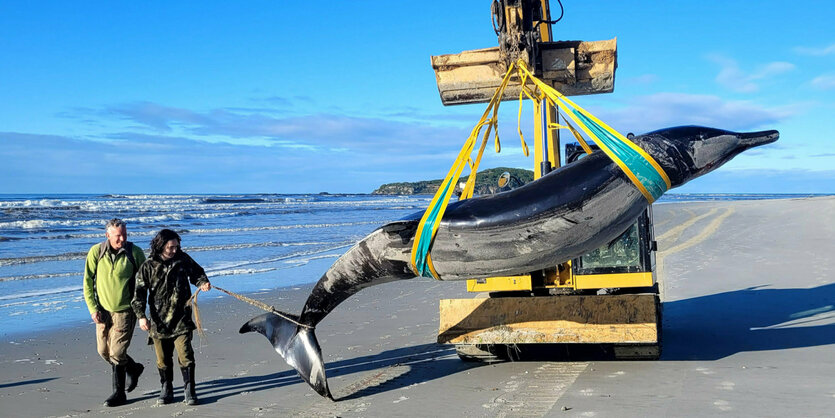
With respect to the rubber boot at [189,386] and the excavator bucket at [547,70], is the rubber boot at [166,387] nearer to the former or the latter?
the rubber boot at [189,386]

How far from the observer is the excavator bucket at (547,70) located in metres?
7.17

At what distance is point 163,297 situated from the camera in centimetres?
667

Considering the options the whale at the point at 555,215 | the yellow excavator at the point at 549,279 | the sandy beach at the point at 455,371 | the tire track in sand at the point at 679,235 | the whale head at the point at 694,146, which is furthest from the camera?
the tire track in sand at the point at 679,235

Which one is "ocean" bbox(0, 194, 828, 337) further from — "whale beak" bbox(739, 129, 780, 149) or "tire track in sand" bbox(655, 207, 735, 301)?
"whale beak" bbox(739, 129, 780, 149)

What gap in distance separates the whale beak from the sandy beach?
206cm

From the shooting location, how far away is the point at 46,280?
1564cm

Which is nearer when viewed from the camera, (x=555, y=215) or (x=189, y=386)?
(x=555, y=215)

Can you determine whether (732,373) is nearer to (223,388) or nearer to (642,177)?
(642,177)

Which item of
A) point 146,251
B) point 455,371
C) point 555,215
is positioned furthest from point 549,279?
point 146,251

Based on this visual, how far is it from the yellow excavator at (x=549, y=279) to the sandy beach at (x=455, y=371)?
373mm

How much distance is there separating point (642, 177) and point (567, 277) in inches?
103

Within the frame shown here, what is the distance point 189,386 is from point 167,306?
2.45ft

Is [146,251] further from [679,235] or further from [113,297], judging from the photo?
[679,235]

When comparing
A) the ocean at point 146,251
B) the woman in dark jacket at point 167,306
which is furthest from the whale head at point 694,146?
the ocean at point 146,251
